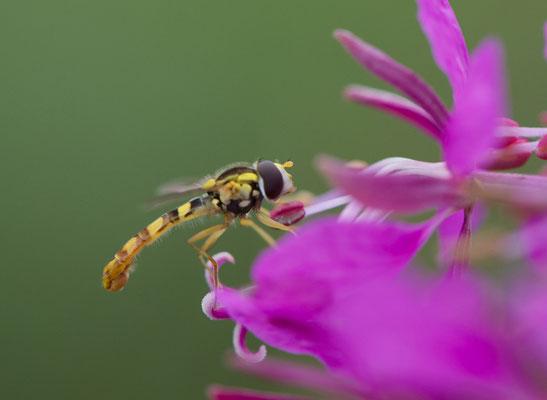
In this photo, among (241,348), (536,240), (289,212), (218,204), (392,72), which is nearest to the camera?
(536,240)

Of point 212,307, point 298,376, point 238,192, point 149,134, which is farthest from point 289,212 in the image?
point 149,134

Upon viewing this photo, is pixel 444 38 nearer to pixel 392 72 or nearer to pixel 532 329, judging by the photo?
pixel 392 72

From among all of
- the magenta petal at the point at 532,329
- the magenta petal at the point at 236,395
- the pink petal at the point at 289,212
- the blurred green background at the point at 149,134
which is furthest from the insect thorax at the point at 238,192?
the blurred green background at the point at 149,134

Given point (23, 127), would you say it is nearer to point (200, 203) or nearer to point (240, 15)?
point (240, 15)

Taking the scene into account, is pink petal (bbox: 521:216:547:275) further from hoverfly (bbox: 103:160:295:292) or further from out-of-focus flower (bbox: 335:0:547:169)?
hoverfly (bbox: 103:160:295:292)

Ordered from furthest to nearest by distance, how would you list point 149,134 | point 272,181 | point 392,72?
point 149,134, point 272,181, point 392,72

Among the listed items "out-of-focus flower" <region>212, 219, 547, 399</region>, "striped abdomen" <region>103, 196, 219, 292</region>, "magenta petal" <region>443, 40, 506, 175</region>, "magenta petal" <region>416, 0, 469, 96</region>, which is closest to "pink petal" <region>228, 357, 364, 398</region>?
"out-of-focus flower" <region>212, 219, 547, 399</region>
